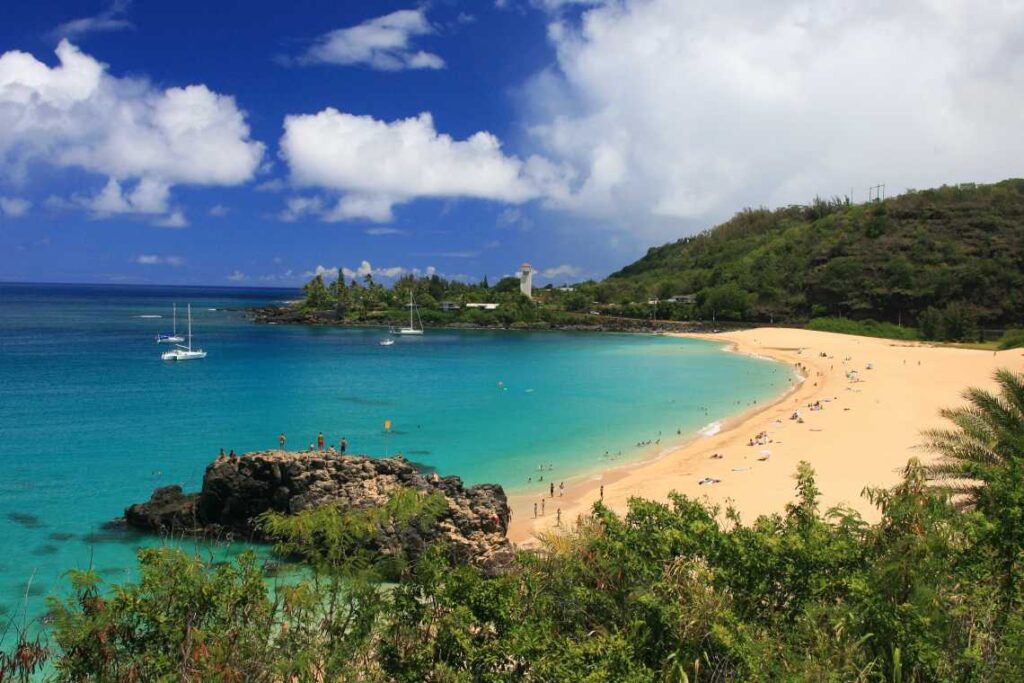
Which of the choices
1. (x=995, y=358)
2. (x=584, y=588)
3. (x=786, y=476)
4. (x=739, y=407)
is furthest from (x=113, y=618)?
(x=995, y=358)

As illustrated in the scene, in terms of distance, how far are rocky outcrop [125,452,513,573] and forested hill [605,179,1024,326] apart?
3089 inches

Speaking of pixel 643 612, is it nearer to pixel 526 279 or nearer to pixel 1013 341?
pixel 1013 341

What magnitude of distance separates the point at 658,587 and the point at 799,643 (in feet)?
5.95

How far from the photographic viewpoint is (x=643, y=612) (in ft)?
28.6

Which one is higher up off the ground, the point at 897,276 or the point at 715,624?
the point at 897,276

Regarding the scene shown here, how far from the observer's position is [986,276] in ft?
282

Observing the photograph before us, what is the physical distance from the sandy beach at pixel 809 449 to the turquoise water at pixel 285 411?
284 centimetres

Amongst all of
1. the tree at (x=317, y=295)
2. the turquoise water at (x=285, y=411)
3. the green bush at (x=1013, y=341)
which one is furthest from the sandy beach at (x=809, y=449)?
the tree at (x=317, y=295)

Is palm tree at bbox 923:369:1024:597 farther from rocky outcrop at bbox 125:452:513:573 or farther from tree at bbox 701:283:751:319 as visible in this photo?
tree at bbox 701:283:751:319

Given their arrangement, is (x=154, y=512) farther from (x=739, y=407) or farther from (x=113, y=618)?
(x=739, y=407)

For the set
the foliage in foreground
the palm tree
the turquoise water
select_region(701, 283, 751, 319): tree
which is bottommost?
the turquoise water

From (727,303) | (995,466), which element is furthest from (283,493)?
(727,303)

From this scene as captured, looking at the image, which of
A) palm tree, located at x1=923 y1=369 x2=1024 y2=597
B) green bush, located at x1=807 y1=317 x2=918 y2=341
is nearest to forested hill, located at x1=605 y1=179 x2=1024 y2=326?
green bush, located at x1=807 y1=317 x2=918 y2=341

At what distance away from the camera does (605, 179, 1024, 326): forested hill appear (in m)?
86.4
